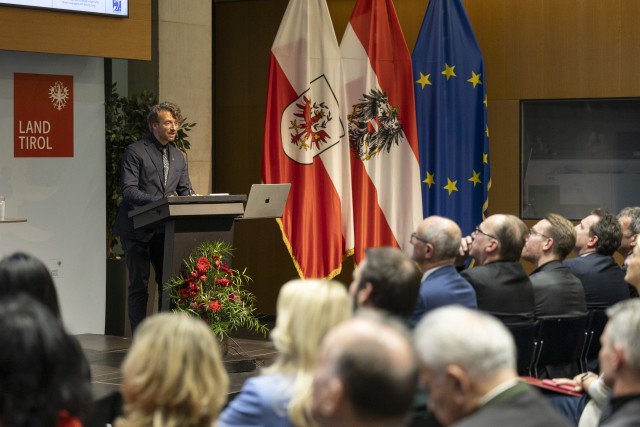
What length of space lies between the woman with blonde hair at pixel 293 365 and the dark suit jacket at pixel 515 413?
568mm

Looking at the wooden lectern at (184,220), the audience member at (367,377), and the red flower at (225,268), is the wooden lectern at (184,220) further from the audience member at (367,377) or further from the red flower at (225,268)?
the audience member at (367,377)

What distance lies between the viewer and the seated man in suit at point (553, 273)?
16.0 ft

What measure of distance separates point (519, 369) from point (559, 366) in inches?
13.7

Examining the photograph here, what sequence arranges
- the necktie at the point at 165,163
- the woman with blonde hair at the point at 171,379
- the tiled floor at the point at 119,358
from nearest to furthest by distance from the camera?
the woman with blonde hair at the point at 171,379 → the tiled floor at the point at 119,358 → the necktie at the point at 165,163

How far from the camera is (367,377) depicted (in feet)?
6.12

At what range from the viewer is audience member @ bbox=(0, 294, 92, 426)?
6.94ft

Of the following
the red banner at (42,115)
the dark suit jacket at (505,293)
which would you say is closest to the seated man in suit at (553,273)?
the dark suit jacket at (505,293)

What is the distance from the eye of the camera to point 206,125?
8.38 m

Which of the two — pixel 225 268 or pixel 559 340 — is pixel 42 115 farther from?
pixel 559 340

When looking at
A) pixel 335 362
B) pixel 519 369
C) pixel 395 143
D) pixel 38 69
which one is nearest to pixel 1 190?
pixel 38 69

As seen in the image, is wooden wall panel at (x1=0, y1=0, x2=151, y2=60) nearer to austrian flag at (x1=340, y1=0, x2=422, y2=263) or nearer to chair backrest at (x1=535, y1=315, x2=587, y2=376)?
austrian flag at (x1=340, y1=0, x2=422, y2=263)

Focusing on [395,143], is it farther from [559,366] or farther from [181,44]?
[559,366]

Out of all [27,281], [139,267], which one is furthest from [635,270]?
[139,267]

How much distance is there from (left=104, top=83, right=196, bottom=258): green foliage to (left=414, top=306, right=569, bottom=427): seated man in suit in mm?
6007
